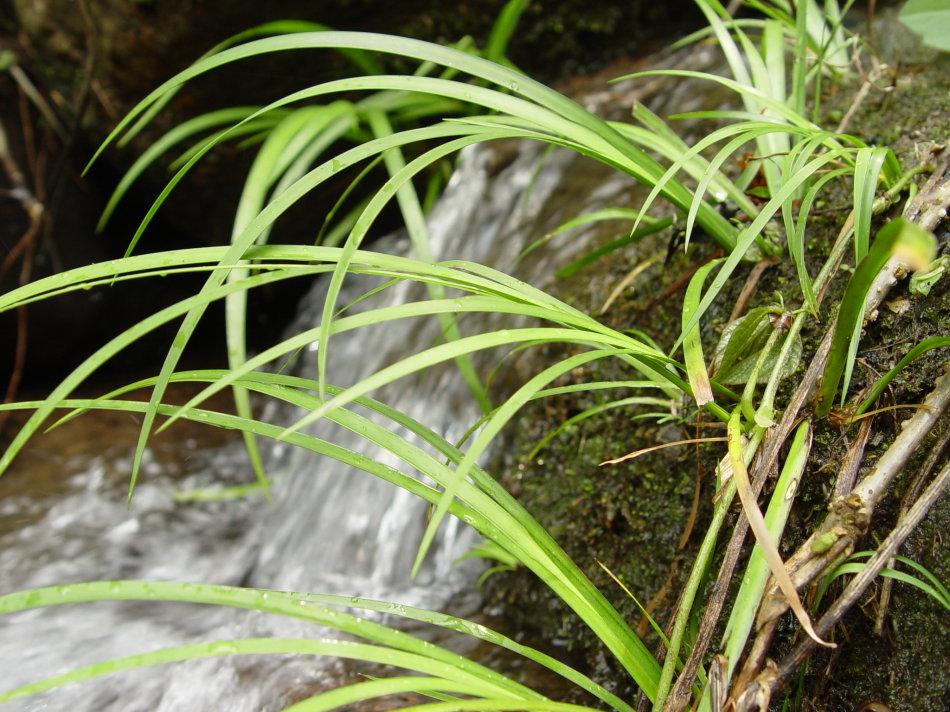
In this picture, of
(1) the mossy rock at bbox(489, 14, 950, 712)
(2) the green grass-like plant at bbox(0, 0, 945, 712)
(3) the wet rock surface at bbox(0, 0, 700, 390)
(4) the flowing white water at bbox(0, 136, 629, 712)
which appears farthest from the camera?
(3) the wet rock surface at bbox(0, 0, 700, 390)

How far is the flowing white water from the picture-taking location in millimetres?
1357

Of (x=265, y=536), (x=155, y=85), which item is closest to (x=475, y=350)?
(x=265, y=536)

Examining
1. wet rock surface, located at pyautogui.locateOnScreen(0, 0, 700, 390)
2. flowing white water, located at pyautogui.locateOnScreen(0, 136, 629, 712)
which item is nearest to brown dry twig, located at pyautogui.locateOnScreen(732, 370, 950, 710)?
flowing white water, located at pyautogui.locateOnScreen(0, 136, 629, 712)

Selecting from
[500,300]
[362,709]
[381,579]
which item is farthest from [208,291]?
[381,579]

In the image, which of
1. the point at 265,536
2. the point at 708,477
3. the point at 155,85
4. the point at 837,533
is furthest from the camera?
the point at 155,85

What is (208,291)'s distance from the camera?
2.78ft

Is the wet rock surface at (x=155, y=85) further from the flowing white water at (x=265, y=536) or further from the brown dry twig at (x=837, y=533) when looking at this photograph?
the brown dry twig at (x=837, y=533)

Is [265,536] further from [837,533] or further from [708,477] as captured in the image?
[837,533]

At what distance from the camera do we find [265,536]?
89.6 inches

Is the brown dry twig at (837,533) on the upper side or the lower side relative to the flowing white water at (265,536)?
upper

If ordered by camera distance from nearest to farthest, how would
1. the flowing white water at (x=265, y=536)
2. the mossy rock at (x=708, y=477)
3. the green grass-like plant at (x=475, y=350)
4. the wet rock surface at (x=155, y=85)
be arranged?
the green grass-like plant at (x=475, y=350)
the mossy rock at (x=708, y=477)
the flowing white water at (x=265, y=536)
the wet rock surface at (x=155, y=85)

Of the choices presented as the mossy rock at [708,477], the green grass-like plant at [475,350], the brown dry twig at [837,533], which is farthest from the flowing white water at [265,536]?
the brown dry twig at [837,533]

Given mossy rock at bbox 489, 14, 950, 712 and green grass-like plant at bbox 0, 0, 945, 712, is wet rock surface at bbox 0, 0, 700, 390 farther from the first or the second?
green grass-like plant at bbox 0, 0, 945, 712

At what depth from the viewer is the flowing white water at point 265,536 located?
1.36 meters
